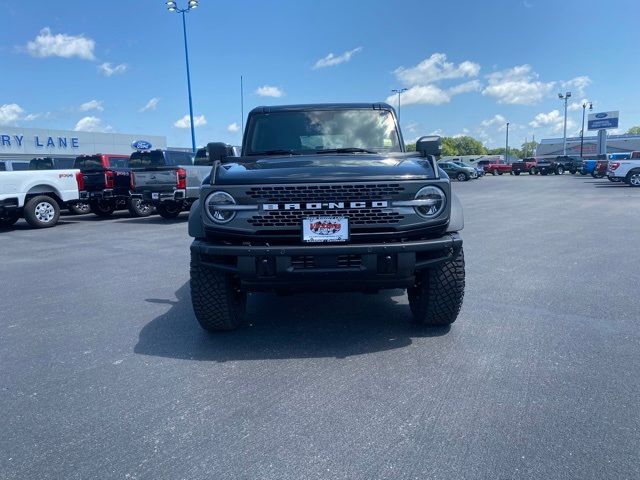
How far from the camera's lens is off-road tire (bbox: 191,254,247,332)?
386 centimetres

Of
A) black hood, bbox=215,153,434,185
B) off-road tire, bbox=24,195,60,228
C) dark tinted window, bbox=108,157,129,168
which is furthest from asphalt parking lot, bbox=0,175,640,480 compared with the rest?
dark tinted window, bbox=108,157,129,168

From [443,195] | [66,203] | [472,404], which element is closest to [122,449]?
[472,404]

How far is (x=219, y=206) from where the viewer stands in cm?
360

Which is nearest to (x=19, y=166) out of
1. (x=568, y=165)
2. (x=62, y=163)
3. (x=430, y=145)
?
(x=62, y=163)

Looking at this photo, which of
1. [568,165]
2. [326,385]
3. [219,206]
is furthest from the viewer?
[568,165]

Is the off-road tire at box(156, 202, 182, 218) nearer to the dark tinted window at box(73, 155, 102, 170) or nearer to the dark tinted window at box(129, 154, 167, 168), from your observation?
the dark tinted window at box(129, 154, 167, 168)

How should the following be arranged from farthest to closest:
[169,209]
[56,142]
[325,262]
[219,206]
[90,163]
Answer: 1. [56,142]
2. [90,163]
3. [169,209]
4. [219,206]
5. [325,262]

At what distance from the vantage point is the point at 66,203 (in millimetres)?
13742

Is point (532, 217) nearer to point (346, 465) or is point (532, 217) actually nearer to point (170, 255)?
point (170, 255)

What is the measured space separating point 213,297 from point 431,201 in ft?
6.07

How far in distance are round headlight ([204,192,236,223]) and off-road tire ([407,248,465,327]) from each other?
1610mm

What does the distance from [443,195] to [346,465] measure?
2059mm

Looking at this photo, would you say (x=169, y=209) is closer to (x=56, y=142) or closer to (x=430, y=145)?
(x=430, y=145)

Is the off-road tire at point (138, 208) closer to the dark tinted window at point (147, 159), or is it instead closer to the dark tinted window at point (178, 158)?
the dark tinted window at point (147, 159)
